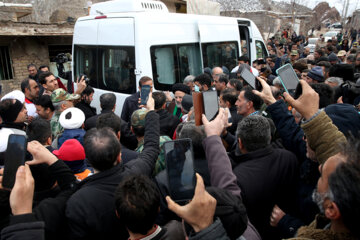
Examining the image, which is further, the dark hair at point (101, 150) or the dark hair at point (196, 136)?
the dark hair at point (196, 136)

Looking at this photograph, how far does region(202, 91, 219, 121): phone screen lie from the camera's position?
192 centimetres

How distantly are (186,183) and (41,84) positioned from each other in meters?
5.10

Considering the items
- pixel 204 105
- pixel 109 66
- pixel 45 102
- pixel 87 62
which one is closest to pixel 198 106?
pixel 204 105

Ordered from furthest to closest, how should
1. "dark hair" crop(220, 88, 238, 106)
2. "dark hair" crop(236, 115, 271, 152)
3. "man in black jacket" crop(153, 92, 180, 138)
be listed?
"dark hair" crop(220, 88, 238, 106) → "man in black jacket" crop(153, 92, 180, 138) → "dark hair" crop(236, 115, 271, 152)

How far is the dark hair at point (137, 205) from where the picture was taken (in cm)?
142

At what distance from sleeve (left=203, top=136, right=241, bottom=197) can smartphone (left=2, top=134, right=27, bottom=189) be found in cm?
106

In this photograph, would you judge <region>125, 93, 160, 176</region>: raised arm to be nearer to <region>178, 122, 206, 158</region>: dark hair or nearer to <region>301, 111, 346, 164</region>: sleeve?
<region>178, 122, 206, 158</region>: dark hair

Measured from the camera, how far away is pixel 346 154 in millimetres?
1230

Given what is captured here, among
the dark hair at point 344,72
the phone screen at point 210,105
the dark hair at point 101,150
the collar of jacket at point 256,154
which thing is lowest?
the collar of jacket at point 256,154

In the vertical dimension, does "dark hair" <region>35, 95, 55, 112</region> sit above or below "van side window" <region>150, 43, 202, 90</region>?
below

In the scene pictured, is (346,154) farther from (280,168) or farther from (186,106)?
(186,106)

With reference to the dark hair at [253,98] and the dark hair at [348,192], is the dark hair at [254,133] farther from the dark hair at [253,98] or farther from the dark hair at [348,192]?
the dark hair at [253,98]

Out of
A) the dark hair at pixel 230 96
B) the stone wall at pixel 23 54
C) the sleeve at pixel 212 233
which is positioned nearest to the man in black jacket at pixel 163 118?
the dark hair at pixel 230 96

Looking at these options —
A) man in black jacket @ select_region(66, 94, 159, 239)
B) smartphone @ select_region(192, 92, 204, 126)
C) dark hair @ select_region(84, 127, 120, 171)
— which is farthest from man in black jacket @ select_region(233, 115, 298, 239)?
dark hair @ select_region(84, 127, 120, 171)
